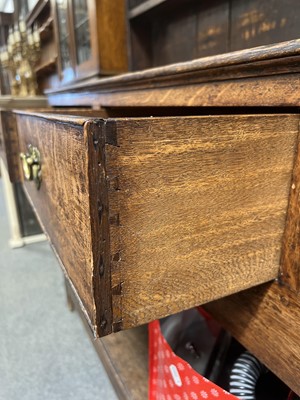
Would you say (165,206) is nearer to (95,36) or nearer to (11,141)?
(11,141)

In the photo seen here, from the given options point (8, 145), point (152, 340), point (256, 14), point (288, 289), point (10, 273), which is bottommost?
point (10, 273)

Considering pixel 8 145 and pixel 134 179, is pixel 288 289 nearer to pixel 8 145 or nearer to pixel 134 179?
pixel 134 179

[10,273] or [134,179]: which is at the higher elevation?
[134,179]

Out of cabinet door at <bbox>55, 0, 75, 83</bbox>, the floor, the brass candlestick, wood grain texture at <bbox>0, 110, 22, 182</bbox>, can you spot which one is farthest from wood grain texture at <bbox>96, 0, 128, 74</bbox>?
the brass candlestick

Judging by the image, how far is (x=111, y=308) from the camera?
300 mm

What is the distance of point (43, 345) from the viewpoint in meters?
1.06

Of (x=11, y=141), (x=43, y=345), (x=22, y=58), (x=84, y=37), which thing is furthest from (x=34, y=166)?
(x=22, y=58)

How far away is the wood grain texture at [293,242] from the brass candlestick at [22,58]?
216cm

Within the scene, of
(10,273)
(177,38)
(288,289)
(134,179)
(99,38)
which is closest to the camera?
(134,179)

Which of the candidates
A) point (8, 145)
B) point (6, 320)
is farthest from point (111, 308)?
point (6, 320)

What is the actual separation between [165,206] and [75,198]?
9 centimetres

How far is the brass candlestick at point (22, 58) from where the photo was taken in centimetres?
205

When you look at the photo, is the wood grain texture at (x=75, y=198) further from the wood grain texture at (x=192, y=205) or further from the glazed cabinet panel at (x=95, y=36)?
the glazed cabinet panel at (x=95, y=36)

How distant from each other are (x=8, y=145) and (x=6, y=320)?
0.74m
